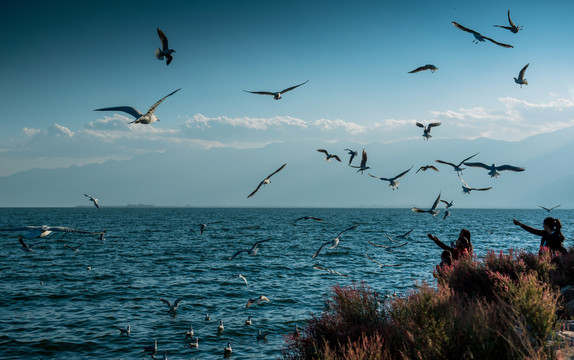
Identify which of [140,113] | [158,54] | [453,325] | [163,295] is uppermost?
[158,54]

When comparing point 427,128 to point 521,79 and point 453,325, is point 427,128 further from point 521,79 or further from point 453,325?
point 453,325

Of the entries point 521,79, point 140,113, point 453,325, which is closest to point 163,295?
point 140,113

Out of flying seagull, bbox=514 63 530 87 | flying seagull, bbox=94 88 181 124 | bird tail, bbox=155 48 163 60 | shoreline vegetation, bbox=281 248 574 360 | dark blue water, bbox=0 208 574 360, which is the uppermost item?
flying seagull, bbox=514 63 530 87

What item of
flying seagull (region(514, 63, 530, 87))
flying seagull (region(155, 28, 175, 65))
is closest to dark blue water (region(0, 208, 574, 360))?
flying seagull (region(155, 28, 175, 65))

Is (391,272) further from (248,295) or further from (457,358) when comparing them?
(457,358)

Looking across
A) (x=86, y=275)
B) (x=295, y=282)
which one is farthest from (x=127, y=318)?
(x=86, y=275)

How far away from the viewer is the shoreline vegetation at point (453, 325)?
5.59 meters

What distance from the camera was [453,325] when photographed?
237 inches

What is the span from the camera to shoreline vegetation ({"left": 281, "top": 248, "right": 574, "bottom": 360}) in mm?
5594

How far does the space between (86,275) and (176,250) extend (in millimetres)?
14166

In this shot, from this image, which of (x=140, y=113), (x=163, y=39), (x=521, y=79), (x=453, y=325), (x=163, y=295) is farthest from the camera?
(x=163, y=295)

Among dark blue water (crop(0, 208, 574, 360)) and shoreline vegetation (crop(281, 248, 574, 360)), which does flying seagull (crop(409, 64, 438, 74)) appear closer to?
shoreline vegetation (crop(281, 248, 574, 360))

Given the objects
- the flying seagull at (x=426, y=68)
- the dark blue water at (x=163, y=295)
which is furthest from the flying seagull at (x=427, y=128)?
the dark blue water at (x=163, y=295)

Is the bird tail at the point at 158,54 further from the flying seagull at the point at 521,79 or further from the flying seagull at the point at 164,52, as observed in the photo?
the flying seagull at the point at 521,79
